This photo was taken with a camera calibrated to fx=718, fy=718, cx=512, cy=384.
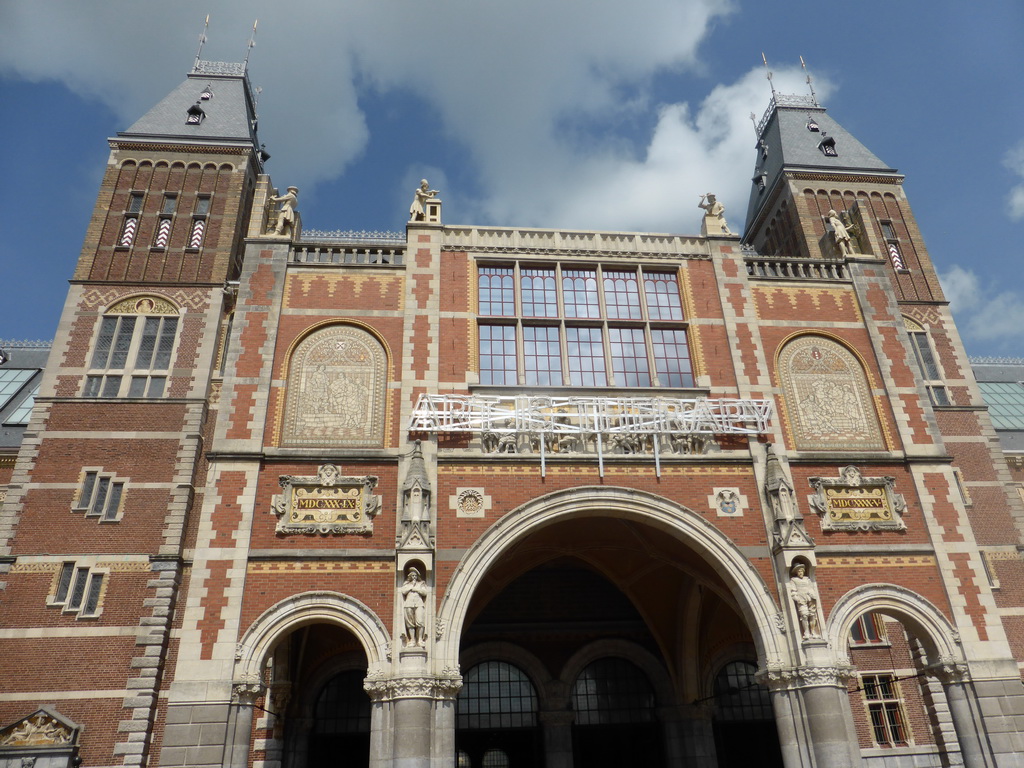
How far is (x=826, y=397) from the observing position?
1984 cm

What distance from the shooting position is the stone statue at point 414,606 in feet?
50.4

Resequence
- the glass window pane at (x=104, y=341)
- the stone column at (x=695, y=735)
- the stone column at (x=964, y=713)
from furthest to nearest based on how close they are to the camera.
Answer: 1. the glass window pane at (x=104, y=341)
2. the stone column at (x=695, y=735)
3. the stone column at (x=964, y=713)

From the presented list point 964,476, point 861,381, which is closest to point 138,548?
point 861,381

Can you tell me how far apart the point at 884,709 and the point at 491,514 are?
48.6ft

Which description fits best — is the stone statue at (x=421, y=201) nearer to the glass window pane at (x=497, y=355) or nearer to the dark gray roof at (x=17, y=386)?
the glass window pane at (x=497, y=355)

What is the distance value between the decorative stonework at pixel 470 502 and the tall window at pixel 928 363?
18.1 meters

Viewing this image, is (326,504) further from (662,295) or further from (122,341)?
(662,295)

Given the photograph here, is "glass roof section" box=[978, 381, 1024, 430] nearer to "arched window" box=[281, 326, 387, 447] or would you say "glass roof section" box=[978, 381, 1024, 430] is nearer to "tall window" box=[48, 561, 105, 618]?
"arched window" box=[281, 326, 387, 447]

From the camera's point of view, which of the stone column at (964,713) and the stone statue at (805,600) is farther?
the stone statue at (805,600)

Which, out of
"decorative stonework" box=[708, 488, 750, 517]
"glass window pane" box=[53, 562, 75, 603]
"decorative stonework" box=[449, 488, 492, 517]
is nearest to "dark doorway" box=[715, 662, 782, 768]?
"decorative stonework" box=[708, 488, 750, 517]

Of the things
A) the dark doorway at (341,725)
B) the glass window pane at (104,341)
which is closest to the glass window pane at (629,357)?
the dark doorway at (341,725)

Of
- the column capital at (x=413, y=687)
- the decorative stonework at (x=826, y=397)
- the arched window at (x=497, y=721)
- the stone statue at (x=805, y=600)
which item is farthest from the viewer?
the arched window at (x=497, y=721)

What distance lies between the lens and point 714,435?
1873cm

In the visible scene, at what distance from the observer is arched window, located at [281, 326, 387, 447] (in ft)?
59.0
